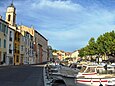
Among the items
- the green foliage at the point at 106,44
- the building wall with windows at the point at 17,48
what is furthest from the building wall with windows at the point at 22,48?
the green foliage at the point at 106,44

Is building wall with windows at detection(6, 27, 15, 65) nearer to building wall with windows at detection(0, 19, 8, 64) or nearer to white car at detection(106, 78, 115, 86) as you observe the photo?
building wall with windows at detection(0, 19, 8, 64)

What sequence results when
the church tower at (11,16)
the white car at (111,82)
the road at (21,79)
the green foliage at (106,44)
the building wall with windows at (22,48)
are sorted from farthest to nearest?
the building wall with windows at (22,48), the church tower at (11,16), the green foliage at (106,44), the road at (21,79), the white car at (111,82)

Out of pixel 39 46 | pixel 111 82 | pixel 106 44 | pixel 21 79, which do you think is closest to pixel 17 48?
pixel 106 44

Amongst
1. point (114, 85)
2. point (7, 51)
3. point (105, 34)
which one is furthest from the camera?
point (105, 34)

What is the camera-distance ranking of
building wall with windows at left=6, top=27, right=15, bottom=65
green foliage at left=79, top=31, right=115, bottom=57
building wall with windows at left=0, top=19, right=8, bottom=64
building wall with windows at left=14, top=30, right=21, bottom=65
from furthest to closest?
building wall with windows at left=14, top=30, right=21, bottom=65 < green foliage at left=79, top=31, right=115, bottom=57 < building wall with windows at left=6, top=27, right=15, bottom=65 < building wall with windows at left=0, top=19, right=8, bottom=64

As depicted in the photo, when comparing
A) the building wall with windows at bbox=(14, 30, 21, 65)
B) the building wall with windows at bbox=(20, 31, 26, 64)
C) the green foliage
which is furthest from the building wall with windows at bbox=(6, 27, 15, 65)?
the green foliage

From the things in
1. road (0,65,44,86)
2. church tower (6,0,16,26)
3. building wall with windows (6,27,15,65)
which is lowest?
road (0,65,44,86)

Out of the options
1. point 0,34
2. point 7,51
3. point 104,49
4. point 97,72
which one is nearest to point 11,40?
point 7,51

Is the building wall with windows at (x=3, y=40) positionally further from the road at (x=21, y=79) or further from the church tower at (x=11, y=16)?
the road at (x=21, y=79)

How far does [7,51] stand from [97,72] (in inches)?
2250

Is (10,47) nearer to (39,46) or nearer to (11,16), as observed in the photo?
(11,16)

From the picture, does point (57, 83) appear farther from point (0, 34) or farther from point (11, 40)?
point (11, 40)

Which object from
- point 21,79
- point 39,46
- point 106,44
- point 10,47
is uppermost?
point 39,46

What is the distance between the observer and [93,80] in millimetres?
15336
